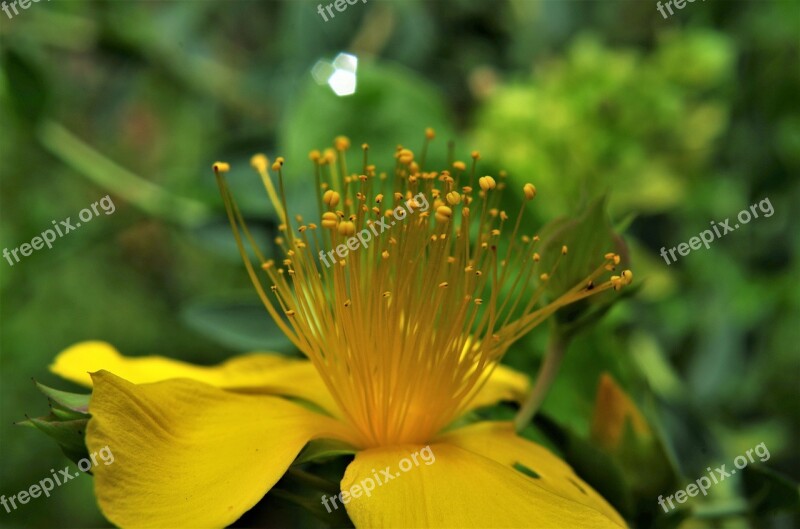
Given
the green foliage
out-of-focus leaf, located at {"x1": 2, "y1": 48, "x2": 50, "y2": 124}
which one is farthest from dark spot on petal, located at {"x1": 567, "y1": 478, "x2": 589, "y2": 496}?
out-of-focus leaf, located at {"x1": 2, "y1": 48, "x2": 50, "y2": 124}

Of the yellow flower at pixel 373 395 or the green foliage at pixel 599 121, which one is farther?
the green foliage at pixel 599 121

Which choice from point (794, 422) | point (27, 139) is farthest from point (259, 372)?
point (794, 422)

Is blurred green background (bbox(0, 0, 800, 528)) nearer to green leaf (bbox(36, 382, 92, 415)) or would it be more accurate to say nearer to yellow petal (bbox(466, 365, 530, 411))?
yellow petal (bbox(466, 365, 530, 411))

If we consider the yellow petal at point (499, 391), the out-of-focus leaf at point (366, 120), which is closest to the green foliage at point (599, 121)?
the out-of-focus leaf at point (366, 120)

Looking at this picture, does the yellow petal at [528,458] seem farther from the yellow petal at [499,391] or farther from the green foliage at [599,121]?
the green foliage at [599,121]

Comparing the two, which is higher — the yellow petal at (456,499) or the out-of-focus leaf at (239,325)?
the out-of-focus leaf at (239,325)
